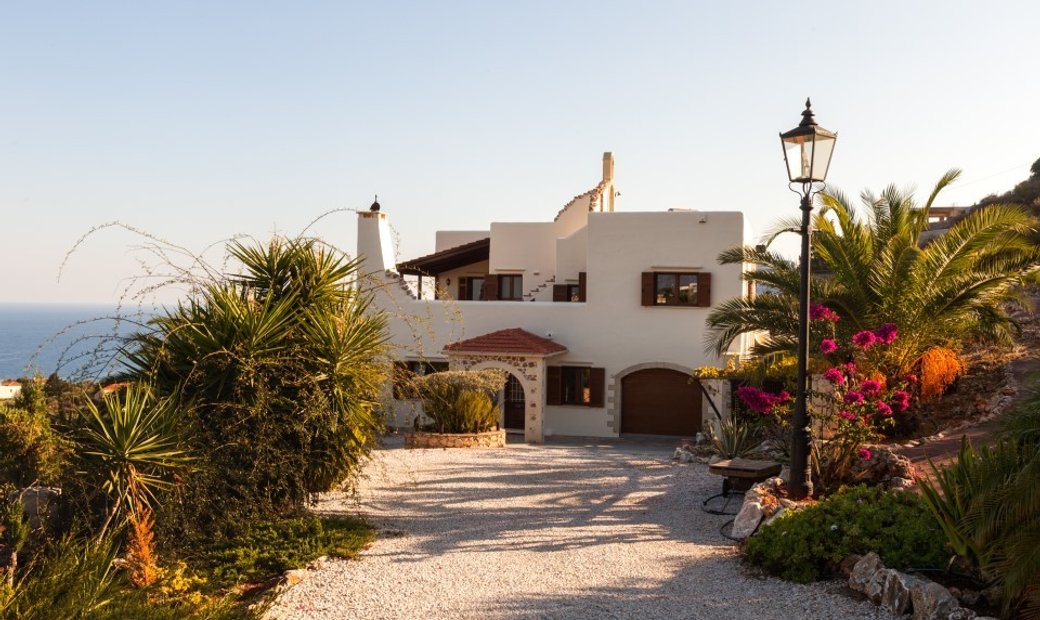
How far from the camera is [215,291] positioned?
9422 mm

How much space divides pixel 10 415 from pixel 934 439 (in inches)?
618

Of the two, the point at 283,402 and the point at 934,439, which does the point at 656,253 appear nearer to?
the point at 934,439

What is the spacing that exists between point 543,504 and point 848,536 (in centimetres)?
493

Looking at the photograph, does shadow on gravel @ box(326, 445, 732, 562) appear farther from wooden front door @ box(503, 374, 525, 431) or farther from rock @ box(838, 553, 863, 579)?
wooden front door @ box(503, 374, 525, 431)

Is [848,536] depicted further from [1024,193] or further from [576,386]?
[1024,193]

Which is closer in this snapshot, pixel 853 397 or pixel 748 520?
pixel 748 520

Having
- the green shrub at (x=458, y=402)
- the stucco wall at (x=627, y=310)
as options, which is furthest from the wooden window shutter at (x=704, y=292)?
the green shrub at (x=458, y=402)

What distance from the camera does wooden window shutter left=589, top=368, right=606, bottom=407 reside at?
2348 cm

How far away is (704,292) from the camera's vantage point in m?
22.9

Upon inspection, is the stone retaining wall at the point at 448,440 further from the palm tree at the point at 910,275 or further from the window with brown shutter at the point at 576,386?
the palm tree at the point at 910,275

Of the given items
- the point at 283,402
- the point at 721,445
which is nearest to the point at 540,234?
the point at 721,445

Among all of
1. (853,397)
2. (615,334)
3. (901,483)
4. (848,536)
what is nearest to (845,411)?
(853,397)

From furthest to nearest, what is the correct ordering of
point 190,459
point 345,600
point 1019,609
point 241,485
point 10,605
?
1. point 241,485
2. point 190,459
3. point 345,600
4. point 1019,609
5. point 10,605

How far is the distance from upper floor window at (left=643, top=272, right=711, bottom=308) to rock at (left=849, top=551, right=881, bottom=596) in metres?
15.9
